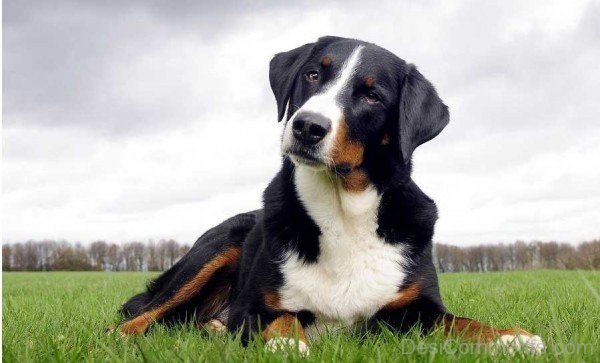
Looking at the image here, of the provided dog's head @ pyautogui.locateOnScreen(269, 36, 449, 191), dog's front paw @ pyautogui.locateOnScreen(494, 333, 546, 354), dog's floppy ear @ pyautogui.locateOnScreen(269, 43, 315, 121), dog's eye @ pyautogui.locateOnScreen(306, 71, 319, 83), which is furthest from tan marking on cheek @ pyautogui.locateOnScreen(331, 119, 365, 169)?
dog's front paw @ pyautogui.locateOnScreen(494, 333, 546, 354)

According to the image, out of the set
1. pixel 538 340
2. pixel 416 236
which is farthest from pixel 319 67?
pixel 538 340

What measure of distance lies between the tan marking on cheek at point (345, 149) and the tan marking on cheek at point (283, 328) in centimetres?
107

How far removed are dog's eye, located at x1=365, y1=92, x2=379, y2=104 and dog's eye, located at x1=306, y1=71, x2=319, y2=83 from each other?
400mm

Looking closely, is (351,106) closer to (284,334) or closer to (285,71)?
(285,71)

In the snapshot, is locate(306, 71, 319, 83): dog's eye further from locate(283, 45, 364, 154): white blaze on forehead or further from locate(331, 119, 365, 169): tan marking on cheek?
locate(331, 119, 365, 169): tan marking on cheek

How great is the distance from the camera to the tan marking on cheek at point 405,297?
13.9ft

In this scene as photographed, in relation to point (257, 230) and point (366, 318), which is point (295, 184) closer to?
point (257, 230)

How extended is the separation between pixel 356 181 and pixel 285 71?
3.93ft

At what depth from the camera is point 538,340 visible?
353 cm

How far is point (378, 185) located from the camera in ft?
14.1

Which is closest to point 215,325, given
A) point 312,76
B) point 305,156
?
point 305,156

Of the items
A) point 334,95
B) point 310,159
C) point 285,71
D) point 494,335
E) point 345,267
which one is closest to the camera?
point 494,335

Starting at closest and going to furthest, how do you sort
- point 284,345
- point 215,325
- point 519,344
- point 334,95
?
1. point 284,345
2. point 519,344
3. point 334,95
4. point 215,325

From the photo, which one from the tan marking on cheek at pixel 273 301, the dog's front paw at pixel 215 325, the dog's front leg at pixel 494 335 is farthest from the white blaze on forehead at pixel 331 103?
the dog's front paw at pixel 215 325
